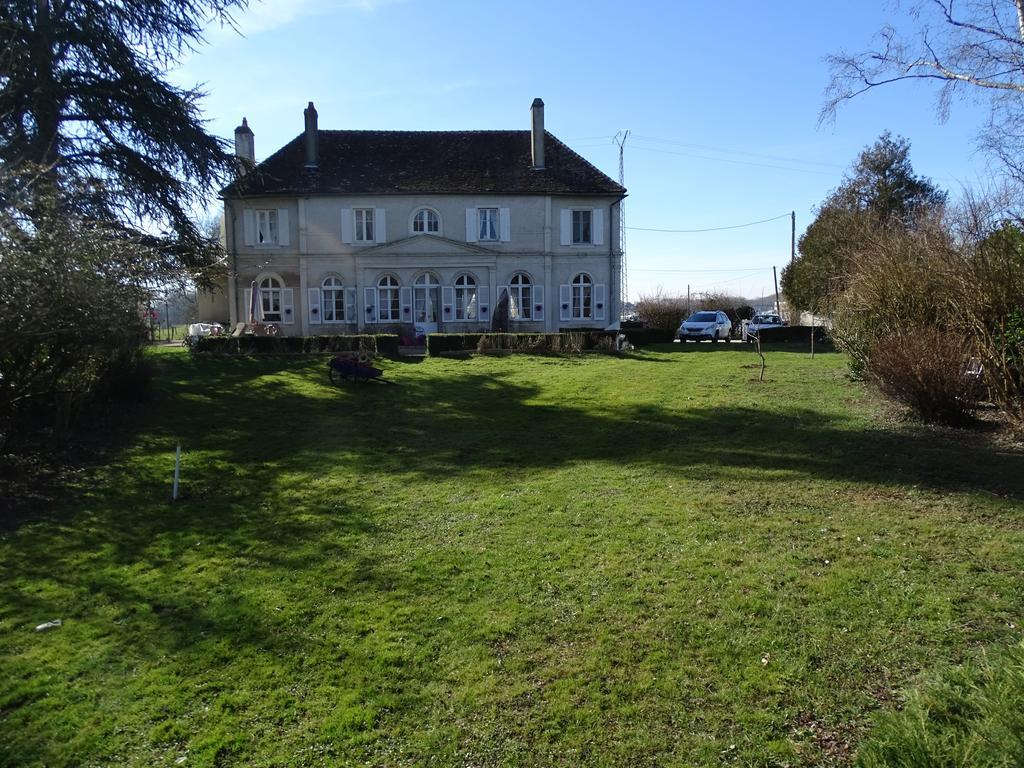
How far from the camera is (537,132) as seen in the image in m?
35.0

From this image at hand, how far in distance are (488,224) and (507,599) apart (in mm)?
31126

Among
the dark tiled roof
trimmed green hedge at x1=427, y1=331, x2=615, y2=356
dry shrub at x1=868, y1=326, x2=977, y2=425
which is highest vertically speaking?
the dark tiled roof

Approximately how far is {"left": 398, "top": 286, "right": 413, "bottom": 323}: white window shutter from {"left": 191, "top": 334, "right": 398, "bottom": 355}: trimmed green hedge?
42.7 ft

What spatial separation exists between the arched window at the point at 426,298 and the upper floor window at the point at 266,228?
23.4ft

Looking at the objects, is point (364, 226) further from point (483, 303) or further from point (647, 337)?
point (647, 337)

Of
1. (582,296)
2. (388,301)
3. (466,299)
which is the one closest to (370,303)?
(388,301)

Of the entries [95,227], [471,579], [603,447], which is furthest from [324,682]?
[95,227]

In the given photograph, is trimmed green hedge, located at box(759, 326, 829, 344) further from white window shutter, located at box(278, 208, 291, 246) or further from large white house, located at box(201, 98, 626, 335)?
white window shutter, located at box(278, 208, 291, 246)

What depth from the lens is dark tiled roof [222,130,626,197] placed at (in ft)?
112

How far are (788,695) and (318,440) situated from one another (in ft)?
28.5

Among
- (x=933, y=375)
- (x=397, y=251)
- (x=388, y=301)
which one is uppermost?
(x=397, y=251)

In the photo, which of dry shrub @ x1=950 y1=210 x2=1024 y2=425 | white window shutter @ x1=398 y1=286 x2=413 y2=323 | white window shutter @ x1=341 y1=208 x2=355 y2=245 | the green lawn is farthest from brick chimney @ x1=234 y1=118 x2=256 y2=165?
dry shrub @ x1=950 y1=210 x2=1024 y2=425

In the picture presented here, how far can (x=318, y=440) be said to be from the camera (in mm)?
11164

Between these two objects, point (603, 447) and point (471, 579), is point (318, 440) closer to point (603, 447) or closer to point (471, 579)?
point (603, 447)
